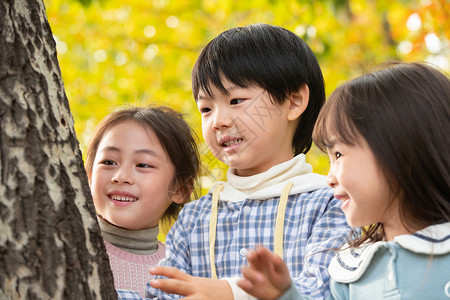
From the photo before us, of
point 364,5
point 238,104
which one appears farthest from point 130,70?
point 238,104

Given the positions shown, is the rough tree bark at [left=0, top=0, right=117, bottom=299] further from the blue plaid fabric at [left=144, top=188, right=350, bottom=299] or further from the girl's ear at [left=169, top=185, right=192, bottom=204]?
the girl's ear at [left=169, top=185, right=192, bottom=204]

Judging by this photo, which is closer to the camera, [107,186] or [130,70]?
[107,186]

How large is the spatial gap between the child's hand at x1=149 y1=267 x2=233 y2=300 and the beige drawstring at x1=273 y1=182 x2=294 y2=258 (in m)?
0.36

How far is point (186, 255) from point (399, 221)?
0.80m

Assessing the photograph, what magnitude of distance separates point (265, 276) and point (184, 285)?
0.26m

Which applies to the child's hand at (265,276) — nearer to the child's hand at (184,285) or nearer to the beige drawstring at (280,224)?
the child's hand at (184,285)

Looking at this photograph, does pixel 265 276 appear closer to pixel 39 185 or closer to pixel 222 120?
pixel 39 185

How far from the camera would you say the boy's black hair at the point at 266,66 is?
2.13 metres

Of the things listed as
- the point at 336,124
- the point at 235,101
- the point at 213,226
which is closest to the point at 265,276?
the point at 336,124

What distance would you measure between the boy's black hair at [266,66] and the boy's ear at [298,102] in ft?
0.06

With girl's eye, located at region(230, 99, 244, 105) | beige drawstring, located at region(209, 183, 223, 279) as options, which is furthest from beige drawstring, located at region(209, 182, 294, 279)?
girl's eye, located at region(230, 99, 244, 105)

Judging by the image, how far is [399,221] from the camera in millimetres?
1654

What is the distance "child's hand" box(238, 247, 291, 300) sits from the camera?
1.40 metres

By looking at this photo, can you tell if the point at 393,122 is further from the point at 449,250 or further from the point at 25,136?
the point at 25,136
